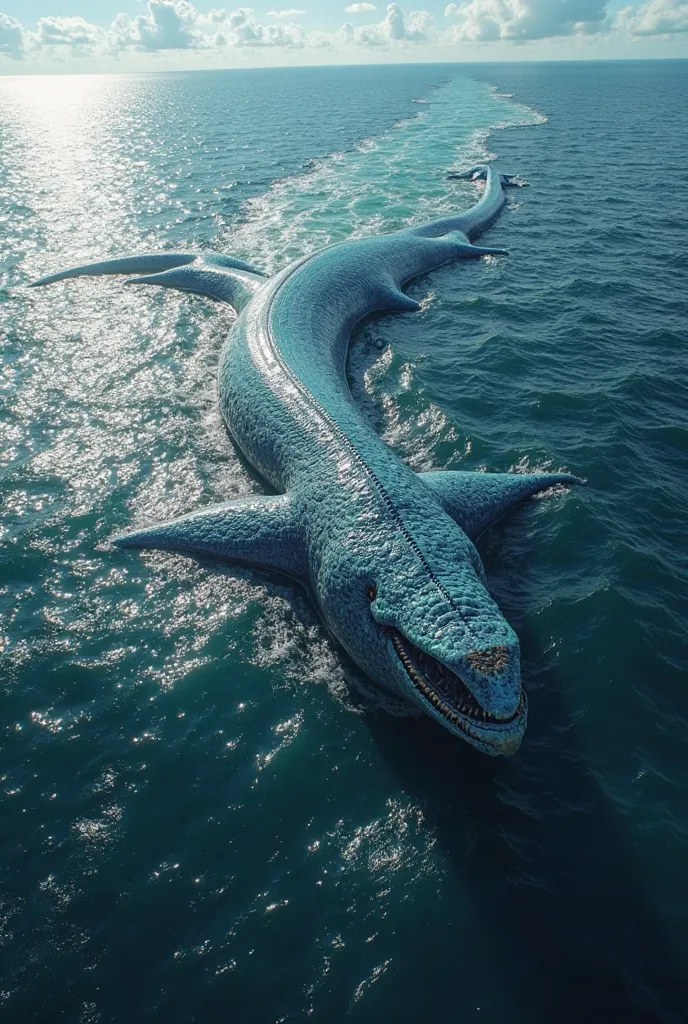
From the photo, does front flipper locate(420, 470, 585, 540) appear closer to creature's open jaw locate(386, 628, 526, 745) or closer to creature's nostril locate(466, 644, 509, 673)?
creature's open jaw locate(386, 628, 526, 745)

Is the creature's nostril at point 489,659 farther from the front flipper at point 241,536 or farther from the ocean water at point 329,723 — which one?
the front flipper at point 241,536

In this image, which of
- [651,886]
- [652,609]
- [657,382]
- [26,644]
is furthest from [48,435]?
[657,382]

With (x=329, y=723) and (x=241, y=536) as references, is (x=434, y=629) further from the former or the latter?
(x=241, y=536)

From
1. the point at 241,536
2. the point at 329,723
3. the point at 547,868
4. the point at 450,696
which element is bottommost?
the point at 547,868

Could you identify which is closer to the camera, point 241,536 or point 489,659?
point 489,659

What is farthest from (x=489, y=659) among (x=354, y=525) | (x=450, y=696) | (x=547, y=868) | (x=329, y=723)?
(x=354, y=525)

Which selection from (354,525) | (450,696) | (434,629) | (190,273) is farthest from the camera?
(190,273)

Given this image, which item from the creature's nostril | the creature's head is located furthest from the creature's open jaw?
the creature's nostril
